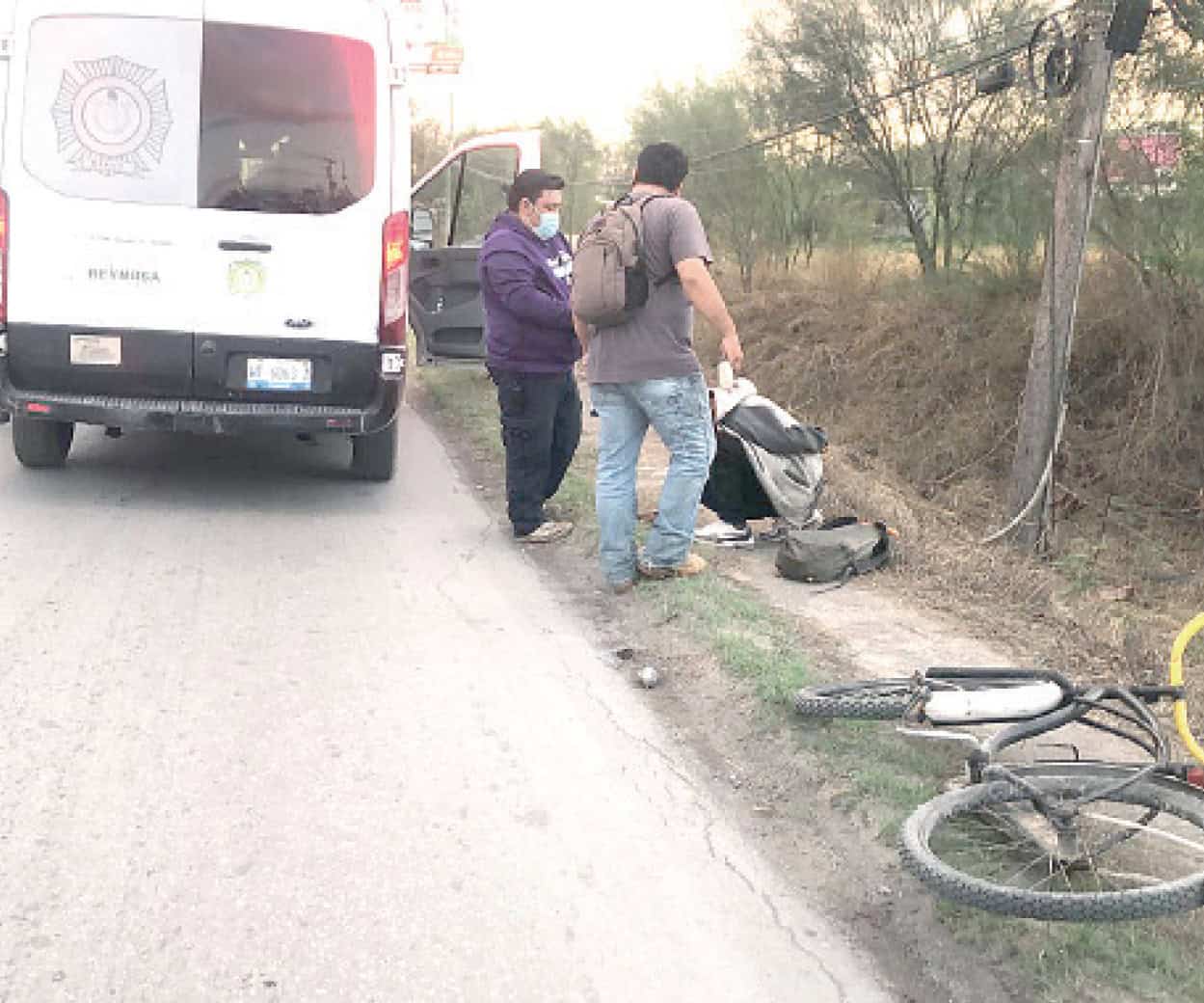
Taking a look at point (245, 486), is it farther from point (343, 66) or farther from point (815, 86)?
point (815, 86)

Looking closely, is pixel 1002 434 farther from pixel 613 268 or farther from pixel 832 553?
pixel 613 268

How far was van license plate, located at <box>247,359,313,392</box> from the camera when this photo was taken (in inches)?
285

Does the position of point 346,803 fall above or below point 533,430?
below

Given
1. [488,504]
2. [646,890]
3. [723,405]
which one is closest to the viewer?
[646,890]

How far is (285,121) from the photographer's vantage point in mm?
7078

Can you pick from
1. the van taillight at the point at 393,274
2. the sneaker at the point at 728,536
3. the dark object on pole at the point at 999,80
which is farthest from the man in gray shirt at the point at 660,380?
the dark object on pole at the point at 999,80

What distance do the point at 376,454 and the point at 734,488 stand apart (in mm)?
2409

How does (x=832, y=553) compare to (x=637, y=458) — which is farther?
(x=832, y=553)

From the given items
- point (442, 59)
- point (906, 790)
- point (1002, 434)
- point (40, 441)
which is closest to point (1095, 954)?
point (906, 790)

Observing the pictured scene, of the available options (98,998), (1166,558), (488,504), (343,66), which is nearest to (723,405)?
(488,504)

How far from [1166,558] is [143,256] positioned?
26.1 ft

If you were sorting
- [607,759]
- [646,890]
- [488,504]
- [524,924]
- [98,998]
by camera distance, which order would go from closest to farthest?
[98,998] < [524,924] < [646,890] < [607,759] < [488,504]

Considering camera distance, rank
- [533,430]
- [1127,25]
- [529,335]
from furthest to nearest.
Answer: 1. [1127,25]
2. [533,430]
3. [529,335]

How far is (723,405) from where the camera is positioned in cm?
676
